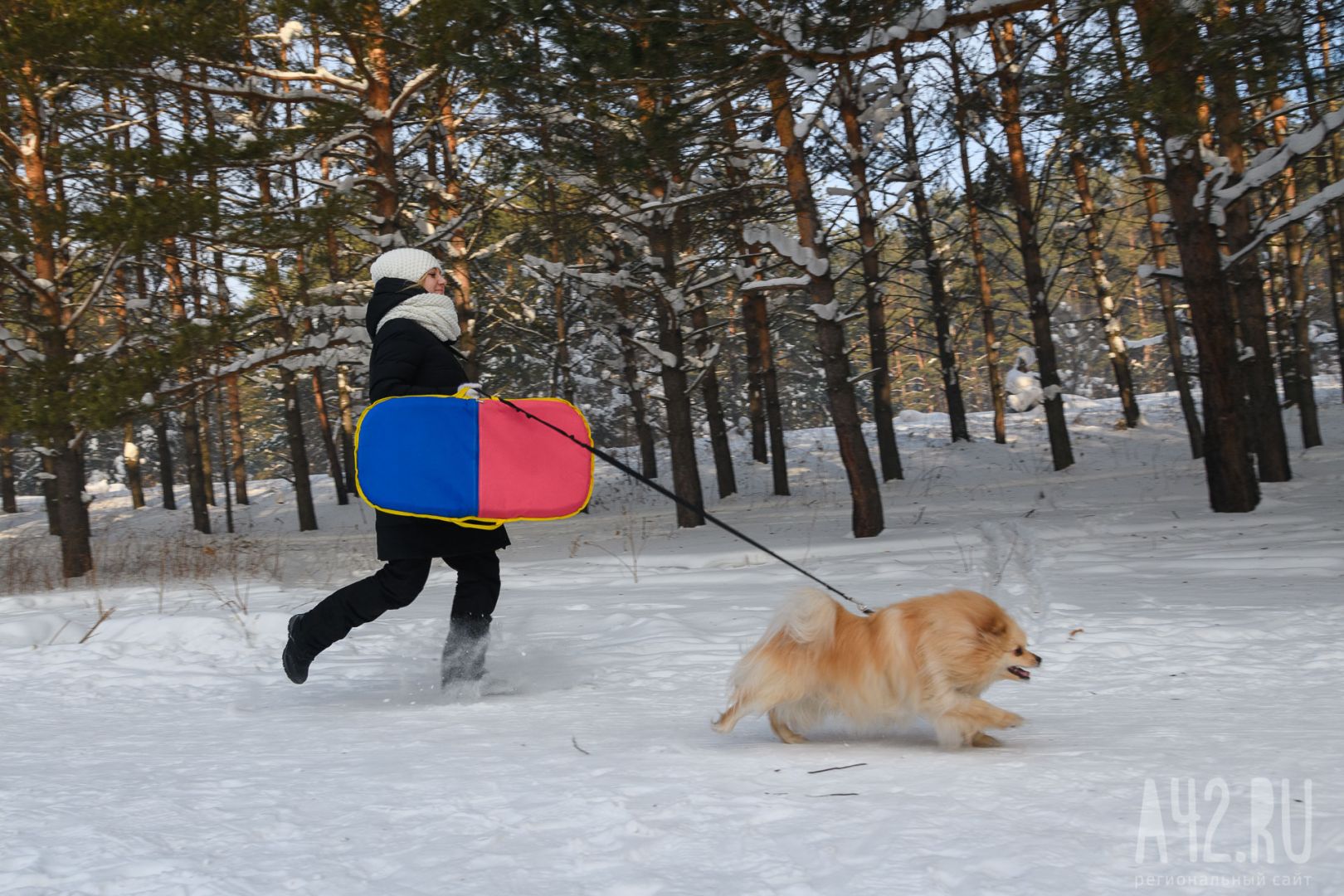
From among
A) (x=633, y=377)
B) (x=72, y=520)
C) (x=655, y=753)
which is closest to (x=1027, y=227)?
(x=633, y=377)

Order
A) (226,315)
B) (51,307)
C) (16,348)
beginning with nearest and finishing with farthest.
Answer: (16,348)
(226,315)
(51,307)

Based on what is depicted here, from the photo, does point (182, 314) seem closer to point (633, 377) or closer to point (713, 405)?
point (633, 377)

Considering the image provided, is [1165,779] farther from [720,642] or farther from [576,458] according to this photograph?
[720,642]

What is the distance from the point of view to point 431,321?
461cm

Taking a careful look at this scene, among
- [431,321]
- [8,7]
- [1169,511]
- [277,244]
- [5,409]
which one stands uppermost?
[8,7]

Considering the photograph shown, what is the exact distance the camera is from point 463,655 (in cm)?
458

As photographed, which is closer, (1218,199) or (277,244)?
(1218,199)

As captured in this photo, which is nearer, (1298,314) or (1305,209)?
(1305,209)

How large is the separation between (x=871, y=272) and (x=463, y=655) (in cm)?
1713

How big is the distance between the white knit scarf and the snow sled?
316mm

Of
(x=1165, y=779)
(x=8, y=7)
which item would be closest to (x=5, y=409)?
(x=8, y=7)

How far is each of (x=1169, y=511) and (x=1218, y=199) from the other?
152 inches

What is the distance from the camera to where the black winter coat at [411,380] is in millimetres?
4395

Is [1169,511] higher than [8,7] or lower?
lower
